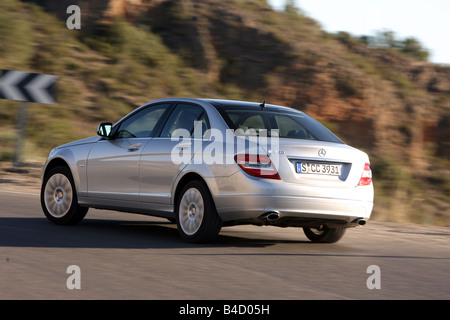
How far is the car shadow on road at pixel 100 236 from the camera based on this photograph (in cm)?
887

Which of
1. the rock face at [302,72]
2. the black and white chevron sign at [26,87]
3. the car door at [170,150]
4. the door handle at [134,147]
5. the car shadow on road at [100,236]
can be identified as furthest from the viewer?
the rock face at [302,72]

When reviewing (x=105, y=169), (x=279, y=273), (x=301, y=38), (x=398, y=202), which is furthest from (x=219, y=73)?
(x=279, y=273)

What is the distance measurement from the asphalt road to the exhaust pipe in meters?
0.40

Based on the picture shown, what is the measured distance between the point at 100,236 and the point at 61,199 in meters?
1.34

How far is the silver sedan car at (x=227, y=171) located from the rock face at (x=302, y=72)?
24260 millimetres

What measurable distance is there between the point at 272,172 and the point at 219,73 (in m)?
28.5

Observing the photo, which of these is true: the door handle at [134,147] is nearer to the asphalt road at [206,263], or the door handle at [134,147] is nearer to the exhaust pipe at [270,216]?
the asphalt road at [206,263]

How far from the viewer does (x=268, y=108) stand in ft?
31.7

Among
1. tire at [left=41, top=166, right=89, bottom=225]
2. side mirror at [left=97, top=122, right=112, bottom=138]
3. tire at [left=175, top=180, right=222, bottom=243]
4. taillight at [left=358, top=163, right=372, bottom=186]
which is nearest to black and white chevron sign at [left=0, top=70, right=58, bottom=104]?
tire at [left=41, top=166, right=89, bottom=225]

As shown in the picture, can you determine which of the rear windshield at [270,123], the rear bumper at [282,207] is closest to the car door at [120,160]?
the rear windshield at [270,123]

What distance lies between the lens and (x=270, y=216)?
8.45m

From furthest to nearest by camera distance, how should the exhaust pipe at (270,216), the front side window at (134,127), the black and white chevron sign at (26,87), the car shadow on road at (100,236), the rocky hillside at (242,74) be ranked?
the rocky hillside at (242,74)
the black and white chevron sign at (26,87)
the front side window at (134,127)
the car shadow on road at (100,236)
the exhaust pipe at (270,216)
